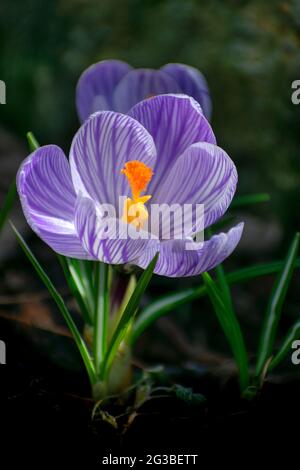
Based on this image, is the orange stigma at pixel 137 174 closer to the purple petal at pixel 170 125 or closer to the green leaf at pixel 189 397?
the purple petal at pixel 170 125

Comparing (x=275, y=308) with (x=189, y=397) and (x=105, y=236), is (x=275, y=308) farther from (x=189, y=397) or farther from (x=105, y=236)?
(x=105, y=236)

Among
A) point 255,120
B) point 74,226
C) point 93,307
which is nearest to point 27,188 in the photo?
point 74,226

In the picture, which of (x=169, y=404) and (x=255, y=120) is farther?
(x=255, y=120)

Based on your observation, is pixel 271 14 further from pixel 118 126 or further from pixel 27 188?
pixel 27 188

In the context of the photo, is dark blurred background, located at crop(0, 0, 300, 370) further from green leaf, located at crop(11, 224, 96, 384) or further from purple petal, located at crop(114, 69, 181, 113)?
green leaf, located at crop(11, 224, 96, 384)

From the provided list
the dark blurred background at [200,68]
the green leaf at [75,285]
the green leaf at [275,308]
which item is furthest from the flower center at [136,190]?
the dark blurred background at [200,68]

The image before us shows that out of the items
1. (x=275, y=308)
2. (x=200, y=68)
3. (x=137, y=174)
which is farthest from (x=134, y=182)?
(x=200, y=68)

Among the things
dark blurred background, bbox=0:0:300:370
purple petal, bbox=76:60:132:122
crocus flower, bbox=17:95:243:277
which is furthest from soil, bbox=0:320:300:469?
dark blurred background, bbox=0:0:300:370
